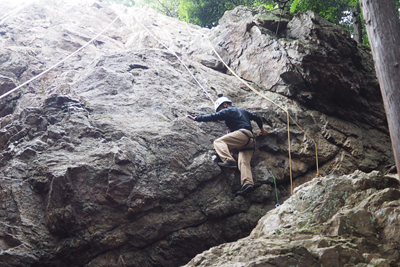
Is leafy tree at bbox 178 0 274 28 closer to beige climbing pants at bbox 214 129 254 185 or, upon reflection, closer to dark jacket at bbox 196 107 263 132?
dark jacket at bbox 196 107 263 132

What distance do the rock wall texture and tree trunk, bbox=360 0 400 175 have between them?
2676 mm

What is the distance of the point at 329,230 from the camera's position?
11.8ft

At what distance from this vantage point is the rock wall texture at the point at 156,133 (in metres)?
4.72

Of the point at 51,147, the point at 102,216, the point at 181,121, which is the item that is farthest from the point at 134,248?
the point at 181,121

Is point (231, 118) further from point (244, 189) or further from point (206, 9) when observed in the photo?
point (206, 9)

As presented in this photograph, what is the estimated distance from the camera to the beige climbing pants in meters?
5.87

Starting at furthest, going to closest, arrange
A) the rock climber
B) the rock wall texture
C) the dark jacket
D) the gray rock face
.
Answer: the dark jacket < the rock climber < the rock wall texture < the gray rock face

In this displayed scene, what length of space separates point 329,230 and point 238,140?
108 inches

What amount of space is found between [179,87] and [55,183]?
3.91 metres

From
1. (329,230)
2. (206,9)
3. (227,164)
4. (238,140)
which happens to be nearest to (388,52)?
(329,230)

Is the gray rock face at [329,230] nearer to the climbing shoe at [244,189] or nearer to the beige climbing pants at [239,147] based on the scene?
the climbing shoe at [244,189]

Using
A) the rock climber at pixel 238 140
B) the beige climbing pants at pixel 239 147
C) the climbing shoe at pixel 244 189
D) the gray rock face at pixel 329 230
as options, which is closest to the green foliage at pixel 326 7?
the rock climber at pixel 238 140

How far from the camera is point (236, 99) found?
8.16 metres

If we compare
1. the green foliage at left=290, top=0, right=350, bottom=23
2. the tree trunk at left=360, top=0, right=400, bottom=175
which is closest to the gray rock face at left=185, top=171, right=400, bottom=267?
the tree trunk at left=360, top=0, right=400, bottom=175
